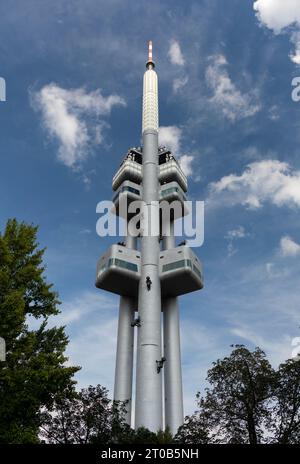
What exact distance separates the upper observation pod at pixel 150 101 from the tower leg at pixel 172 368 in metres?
34.0

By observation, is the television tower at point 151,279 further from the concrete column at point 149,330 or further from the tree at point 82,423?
the tree at point 82,423

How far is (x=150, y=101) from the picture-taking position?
3388 inches

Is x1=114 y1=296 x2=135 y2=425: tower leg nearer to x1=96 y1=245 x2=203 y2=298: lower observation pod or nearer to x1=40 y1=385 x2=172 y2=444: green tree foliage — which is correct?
x1=96 y1=245 x2=203 y2=298: lower observation pod

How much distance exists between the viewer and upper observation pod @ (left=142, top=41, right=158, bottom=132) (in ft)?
276

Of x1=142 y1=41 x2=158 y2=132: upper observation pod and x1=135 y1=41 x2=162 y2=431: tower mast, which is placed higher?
x1=142 y1=41 x2=158 y2=132: upper observation pod

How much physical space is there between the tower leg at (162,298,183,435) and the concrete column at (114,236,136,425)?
5.39 metres

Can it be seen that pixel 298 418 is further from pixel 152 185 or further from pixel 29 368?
pixel 152 185

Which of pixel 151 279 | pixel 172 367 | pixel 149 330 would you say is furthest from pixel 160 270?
pixel 172 367

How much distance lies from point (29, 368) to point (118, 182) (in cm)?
6012

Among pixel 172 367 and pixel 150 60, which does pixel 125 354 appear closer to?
pixel 172 367

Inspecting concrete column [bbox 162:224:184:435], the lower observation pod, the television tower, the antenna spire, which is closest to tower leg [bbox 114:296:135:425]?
the television tower

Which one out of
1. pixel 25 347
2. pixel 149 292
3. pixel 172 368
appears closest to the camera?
pixel 25 347

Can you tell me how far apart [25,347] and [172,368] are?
146 feet
